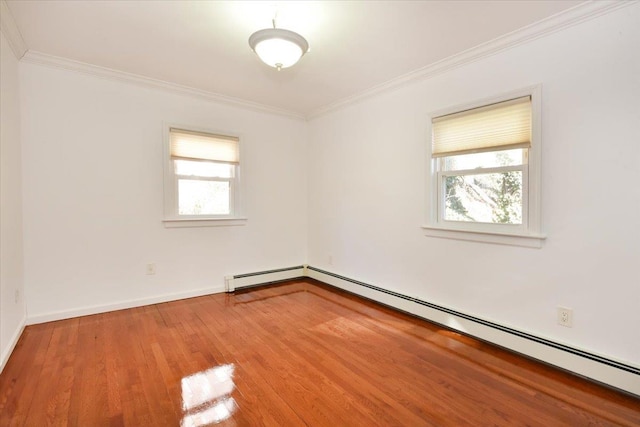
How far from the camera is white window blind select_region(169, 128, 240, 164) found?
368 cm

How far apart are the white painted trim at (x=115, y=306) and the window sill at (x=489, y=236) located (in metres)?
2.74

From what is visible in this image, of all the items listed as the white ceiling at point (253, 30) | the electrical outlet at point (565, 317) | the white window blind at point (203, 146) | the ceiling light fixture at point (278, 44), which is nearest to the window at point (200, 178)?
the white window blind at point (203, 146)

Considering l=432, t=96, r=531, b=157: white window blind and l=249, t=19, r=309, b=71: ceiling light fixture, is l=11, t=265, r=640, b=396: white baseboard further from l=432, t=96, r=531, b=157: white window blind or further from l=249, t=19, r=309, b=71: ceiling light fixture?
l=249, t=19, r=309, b=71: ceiling light fixture

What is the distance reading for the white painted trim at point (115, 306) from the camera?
9.73ft

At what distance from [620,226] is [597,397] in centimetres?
108

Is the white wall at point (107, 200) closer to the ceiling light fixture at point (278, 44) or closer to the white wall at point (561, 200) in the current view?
the ceiling light fixture at point (278, 44)

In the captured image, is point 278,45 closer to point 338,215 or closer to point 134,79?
point 134,79

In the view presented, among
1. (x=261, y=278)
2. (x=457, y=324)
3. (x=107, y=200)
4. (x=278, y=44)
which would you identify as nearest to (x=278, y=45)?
(x=278, y=44)

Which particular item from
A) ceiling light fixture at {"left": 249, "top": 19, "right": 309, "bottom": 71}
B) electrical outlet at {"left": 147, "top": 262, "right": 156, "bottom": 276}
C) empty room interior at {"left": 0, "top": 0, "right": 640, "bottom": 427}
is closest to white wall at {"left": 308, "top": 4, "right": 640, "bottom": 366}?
empty room interior at {"left": 0, "top": 0, "right": 640, "bottom": 427}

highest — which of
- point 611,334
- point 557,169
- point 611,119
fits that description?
point 611,119

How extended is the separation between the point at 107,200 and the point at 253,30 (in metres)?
2.31

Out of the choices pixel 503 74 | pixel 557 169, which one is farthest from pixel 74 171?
pixel 557 169

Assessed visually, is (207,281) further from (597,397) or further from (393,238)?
(597,397)

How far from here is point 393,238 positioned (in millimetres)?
3473
